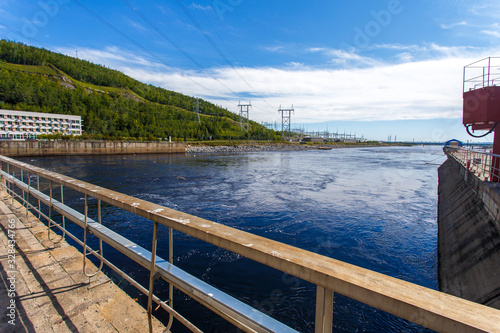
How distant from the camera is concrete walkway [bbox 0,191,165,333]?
104 inches

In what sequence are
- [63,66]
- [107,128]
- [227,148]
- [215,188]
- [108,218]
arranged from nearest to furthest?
[108,218] < [215,188] < [227,148] < [107,128] < [63,66]

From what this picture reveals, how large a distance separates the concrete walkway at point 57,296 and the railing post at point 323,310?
2.06m

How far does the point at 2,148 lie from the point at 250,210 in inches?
1953

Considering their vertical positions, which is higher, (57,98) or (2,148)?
(57,98)

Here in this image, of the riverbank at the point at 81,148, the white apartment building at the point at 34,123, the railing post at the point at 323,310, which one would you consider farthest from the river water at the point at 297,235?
the white apartment building at the point at 34,123

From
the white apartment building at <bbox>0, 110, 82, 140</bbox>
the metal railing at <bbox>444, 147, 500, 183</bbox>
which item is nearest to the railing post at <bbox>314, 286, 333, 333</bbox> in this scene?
the metal railing at <bbox>444, 147, 500, 183</bbox>

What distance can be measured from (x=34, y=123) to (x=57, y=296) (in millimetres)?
112289

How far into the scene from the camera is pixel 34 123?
88.3 meters

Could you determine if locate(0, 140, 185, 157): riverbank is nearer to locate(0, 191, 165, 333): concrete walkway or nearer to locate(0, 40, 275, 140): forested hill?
locate(0, 40, 275, 140): forested hill

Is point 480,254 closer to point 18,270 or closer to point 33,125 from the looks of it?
point 18,270

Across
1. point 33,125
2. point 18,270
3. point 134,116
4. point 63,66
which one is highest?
point 63,66

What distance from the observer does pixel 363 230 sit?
38.3ft

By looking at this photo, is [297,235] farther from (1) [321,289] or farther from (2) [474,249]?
(1) [321,289]

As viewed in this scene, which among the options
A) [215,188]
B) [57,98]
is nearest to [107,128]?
[57,98]
